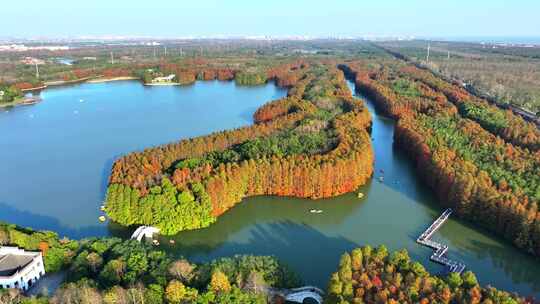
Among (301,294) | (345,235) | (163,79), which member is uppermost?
(163,79)

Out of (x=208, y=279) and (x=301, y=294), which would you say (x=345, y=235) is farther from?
(x=208, y=279)

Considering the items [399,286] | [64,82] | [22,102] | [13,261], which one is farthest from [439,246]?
[64,82]

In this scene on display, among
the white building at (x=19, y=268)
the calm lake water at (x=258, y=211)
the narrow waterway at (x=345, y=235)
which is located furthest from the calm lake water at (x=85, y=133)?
the narrow waterway at (x=345, y=235)

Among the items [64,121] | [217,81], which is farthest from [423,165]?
[217,81]

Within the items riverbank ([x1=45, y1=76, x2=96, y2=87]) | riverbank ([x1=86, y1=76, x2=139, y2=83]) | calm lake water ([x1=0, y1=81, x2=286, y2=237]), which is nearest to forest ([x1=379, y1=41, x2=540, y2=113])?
calm lake water ([x1=0, y1=81, x2=286, y2=237])

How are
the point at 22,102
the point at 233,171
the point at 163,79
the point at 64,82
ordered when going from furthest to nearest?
the point at 163,79 < the point at 64,82 < the point at 22,102 < the point at 233,171

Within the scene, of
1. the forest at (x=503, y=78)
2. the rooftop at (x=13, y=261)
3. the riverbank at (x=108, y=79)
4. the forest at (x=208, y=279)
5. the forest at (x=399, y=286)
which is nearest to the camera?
the forest at (x=399, y=286)

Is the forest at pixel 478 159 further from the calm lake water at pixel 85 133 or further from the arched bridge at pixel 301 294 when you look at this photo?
the calm lake water at pixel 85 133
